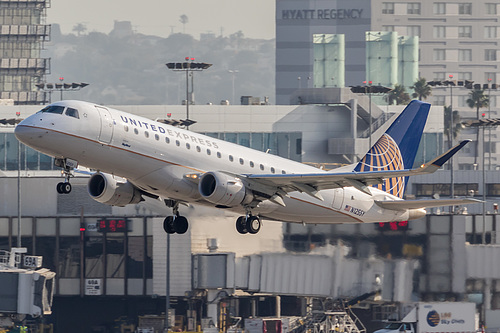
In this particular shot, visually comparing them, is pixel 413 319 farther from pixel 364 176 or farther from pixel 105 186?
pixel 105 186

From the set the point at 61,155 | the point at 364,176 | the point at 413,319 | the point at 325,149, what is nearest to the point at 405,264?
the point at 413,319

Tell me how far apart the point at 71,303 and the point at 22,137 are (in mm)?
39001

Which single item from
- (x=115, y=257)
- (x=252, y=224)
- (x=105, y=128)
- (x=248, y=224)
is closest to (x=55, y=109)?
(x=105, y=128)

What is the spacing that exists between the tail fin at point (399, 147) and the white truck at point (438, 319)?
9.79 meters

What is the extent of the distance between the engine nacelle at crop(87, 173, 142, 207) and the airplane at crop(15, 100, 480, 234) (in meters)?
0.05

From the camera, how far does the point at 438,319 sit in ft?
238

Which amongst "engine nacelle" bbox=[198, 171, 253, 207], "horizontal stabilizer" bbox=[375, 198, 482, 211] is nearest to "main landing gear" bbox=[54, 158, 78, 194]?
"engine nacelle" bbox=[198, 171, 253, 207]

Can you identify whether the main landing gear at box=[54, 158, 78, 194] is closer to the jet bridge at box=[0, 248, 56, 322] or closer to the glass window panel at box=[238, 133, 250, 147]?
the jet bridge at box=[0, 248, 56, 322]

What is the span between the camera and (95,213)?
94.2 meters

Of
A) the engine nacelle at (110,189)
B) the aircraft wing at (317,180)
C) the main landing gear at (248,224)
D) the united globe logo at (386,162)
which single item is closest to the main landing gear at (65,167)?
the engine nacelle at (110,189)

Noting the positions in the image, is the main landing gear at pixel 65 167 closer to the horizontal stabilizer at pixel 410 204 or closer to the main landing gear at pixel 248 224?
the main landing gear at pixel 248 224

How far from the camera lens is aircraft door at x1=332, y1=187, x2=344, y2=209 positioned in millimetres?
60625

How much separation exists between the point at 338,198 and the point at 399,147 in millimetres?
8940

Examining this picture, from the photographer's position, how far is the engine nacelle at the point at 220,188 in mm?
53438
